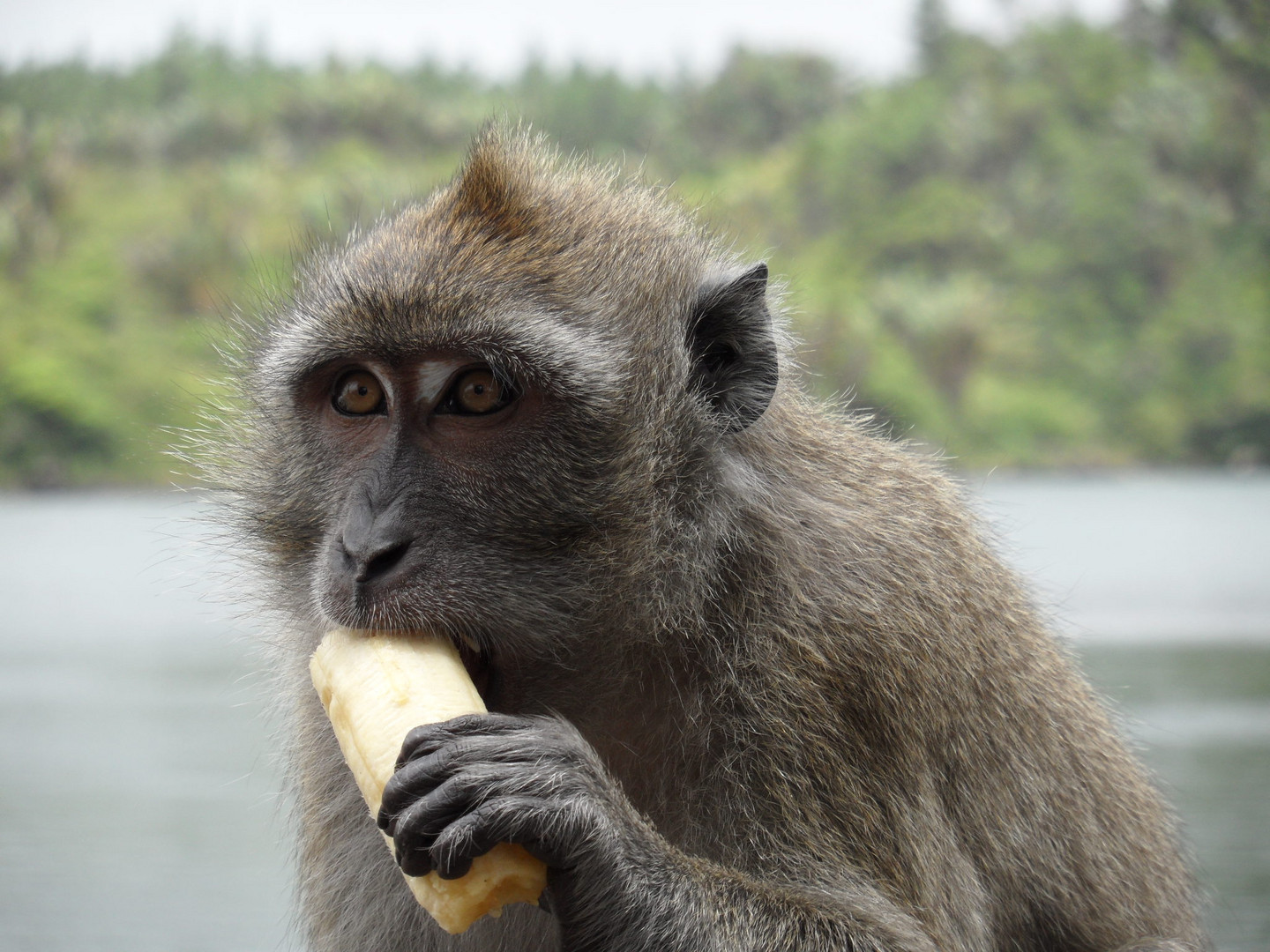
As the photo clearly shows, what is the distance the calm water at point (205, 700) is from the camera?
11.9ft

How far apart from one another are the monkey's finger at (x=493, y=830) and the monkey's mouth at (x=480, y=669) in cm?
55

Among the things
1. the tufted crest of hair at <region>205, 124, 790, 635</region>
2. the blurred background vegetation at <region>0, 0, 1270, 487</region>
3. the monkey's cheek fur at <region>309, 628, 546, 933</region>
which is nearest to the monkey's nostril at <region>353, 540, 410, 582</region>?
the monkey's cheek fur at <region>309, 628, 546, 933</region>

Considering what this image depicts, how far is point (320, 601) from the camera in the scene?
2.53 meters

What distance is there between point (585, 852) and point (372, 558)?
649 mm

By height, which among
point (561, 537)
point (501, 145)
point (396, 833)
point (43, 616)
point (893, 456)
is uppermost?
point (501, 145)

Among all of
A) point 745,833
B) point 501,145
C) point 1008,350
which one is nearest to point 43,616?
point 501,145

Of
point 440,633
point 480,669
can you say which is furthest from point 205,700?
point 440,633

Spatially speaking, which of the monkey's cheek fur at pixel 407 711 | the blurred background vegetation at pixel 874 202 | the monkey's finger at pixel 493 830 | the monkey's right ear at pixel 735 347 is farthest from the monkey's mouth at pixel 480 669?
the blurred background vegetation at pixel 874 202

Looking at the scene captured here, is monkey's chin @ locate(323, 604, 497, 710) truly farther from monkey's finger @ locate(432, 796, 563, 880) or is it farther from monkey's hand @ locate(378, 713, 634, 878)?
monkey's finger @ locate(432, 796, 563, 880)

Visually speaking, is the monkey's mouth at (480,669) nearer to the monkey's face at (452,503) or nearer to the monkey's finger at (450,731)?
the monkey's face at (452,503)

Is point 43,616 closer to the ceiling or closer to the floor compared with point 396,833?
closer to the floor

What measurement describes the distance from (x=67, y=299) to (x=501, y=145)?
8343 millimetres

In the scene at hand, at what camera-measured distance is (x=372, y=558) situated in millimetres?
2414

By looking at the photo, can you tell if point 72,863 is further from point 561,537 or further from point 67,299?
point 67,299
